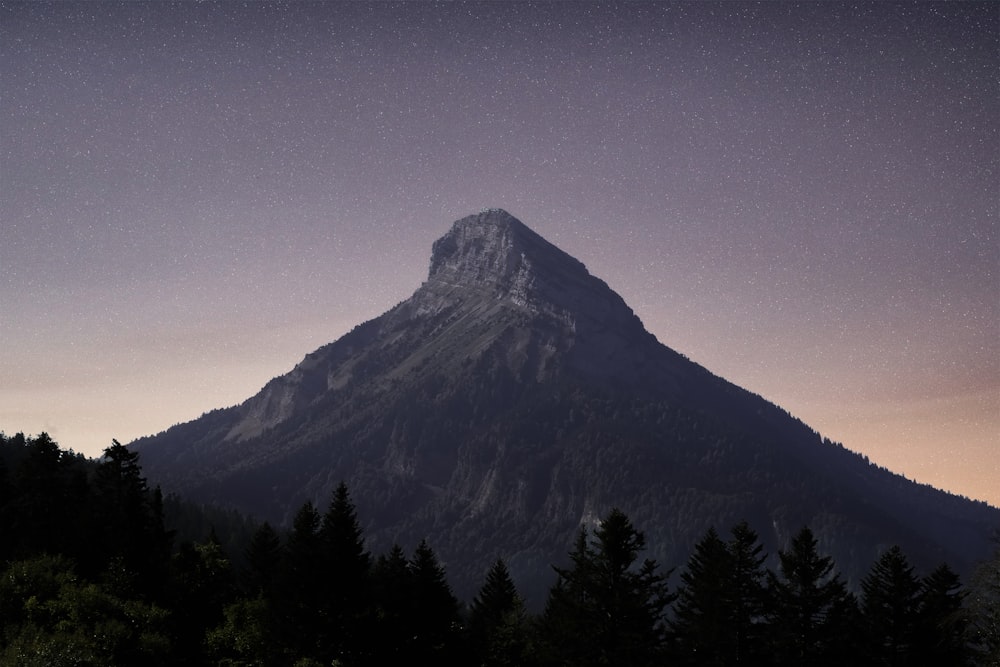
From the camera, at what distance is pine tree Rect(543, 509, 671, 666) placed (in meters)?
56.7

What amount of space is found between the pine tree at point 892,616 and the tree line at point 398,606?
0.13m

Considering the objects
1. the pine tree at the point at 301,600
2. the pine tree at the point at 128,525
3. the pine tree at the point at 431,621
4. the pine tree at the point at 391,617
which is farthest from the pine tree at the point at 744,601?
the pine tree at the point at 128,525

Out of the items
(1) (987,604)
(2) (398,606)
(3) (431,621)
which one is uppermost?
(1) (987,604)

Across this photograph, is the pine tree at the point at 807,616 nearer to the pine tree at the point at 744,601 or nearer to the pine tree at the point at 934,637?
the pine tree at the point at 744,601

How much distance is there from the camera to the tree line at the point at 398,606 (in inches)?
2264

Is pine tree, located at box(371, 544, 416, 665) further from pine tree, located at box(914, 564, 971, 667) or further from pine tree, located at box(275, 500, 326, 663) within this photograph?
pine tree, located at box(914, 564, 971, 667)

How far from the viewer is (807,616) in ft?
227

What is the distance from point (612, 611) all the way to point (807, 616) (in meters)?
20.6

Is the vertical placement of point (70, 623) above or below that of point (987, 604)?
below

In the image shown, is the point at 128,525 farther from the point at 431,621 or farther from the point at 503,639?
the point at 503,639

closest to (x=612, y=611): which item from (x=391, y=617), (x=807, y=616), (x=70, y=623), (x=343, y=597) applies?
(x=391, y=617)

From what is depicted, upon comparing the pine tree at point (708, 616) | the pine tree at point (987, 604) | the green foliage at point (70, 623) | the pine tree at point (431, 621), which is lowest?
the green foliage at point (70, 623)

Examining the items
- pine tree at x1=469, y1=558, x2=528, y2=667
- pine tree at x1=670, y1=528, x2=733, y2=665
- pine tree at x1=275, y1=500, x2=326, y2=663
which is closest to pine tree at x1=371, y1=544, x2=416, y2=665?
pine tree at x1=275, y1=500, x2=326, y2=663

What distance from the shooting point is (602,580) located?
58.2m
